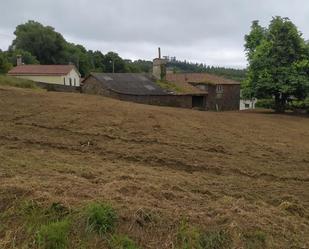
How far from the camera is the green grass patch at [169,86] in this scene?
30.9 metres

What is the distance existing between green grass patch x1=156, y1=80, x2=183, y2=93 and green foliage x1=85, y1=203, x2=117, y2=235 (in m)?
26.8

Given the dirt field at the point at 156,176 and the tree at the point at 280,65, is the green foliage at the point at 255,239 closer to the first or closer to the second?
the dirt field at the point at 156,176

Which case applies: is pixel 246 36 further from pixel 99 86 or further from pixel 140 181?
pixel 140 181

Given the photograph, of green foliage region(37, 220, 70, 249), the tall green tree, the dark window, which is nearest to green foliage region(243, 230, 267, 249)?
green foliage region(37, 220, 70, 249)

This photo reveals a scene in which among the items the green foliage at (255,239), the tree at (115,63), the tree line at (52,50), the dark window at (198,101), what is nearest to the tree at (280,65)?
the dark window at (198,101)

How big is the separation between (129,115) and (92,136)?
341 cm

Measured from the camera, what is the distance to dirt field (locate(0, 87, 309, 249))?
13.5ft

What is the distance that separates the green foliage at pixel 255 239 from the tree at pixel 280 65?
2318 centimetres

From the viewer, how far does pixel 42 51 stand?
6228 cm

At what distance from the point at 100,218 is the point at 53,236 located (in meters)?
0.47

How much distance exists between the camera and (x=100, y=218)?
3.89 m

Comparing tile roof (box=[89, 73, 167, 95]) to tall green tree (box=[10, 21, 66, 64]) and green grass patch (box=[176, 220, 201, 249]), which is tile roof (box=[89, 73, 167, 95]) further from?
tall green tree (box=[10, 21, 66, 64])

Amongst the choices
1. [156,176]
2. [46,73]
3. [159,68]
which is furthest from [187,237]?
[46,73]

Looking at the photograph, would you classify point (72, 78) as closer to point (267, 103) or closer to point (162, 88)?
point (162, 88)
